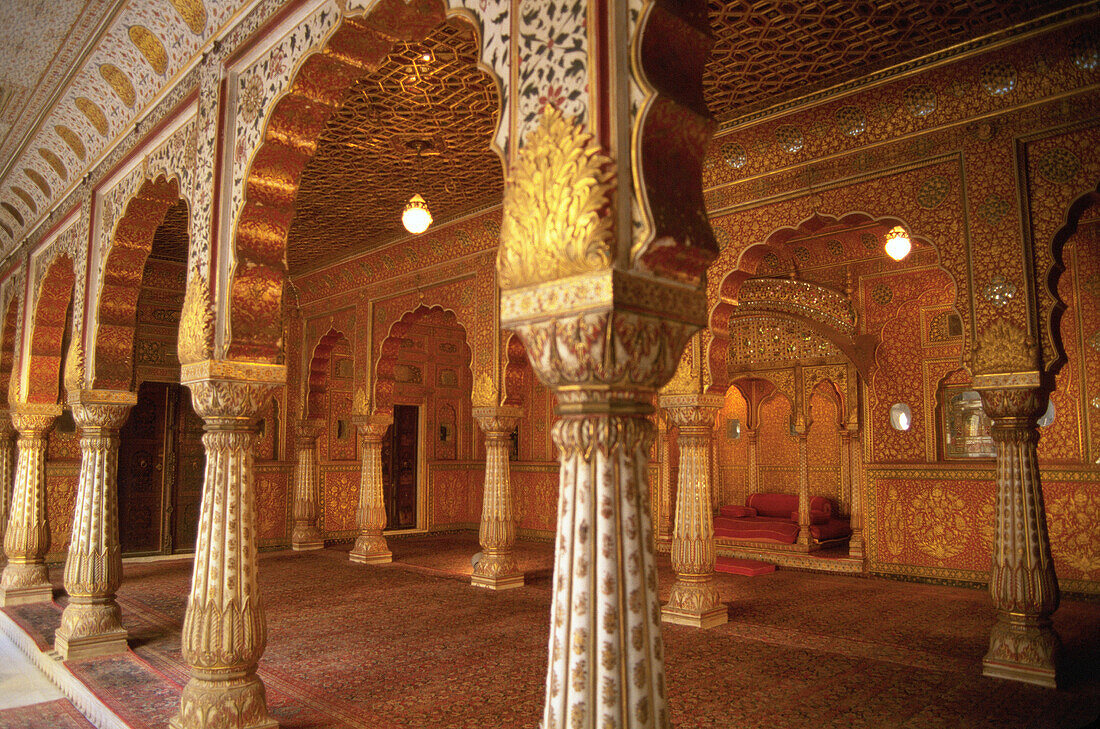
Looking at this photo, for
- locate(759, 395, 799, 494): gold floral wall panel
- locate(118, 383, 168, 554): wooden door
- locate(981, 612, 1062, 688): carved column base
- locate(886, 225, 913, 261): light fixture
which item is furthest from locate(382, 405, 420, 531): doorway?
locate(981, 612, 1062, 688): carved column base

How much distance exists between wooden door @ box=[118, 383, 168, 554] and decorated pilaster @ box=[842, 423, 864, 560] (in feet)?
34.1

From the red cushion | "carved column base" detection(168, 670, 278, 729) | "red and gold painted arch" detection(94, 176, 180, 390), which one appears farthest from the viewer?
the red cushion

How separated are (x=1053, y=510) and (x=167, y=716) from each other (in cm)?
871

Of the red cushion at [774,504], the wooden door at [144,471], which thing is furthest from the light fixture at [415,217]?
the red cushion at [774,504]

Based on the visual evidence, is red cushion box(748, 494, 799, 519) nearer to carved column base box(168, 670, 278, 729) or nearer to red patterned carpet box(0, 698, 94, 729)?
carved column base box(168, 670, 278, 729)

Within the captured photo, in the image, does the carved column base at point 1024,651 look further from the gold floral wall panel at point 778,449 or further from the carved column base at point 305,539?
the carved column base at point 305,539

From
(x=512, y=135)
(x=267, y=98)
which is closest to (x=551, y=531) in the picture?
(x=267, y=98)

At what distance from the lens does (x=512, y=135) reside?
2705 millimetres

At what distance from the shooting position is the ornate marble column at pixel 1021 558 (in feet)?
16.4

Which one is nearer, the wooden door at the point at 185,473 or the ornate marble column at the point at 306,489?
the wooden door at the point at 185,473

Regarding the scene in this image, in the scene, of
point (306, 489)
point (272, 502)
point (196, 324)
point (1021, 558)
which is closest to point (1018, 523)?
point (1021, 558)

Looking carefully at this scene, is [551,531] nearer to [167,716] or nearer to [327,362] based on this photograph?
[327,362]

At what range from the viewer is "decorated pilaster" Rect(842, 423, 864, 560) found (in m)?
9.62

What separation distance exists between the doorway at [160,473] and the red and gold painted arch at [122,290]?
5813mm
